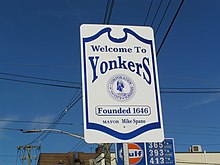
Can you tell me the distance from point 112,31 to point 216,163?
1507 inches

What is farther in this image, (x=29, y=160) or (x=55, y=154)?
(x=55, y=154)

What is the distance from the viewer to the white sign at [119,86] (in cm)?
426

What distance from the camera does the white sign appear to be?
4.26 m

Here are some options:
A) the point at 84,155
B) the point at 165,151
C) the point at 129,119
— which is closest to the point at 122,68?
the point at 129,119

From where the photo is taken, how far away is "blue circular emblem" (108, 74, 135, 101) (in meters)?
4.32

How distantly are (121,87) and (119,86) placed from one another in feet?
0.07

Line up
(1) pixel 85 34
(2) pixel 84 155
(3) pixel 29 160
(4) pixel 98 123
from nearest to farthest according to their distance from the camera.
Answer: (4) pixel 98 123
(1) pixel 85 34
(3) pixel 29 160
(2) pixel 84 155

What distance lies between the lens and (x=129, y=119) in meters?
4.31

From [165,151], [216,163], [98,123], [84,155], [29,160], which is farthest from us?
[84,155]

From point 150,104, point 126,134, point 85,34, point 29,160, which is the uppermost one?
point 29,160

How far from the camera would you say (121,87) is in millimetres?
4355

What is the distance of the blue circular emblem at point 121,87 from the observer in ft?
14.2

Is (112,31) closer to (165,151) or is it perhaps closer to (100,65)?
(100,65)

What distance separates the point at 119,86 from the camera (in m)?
4.36
